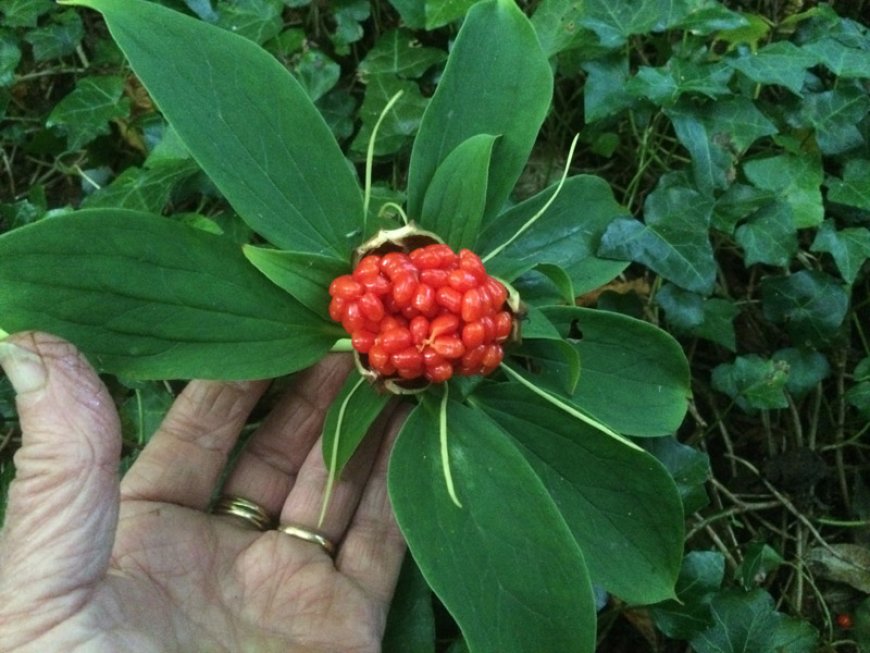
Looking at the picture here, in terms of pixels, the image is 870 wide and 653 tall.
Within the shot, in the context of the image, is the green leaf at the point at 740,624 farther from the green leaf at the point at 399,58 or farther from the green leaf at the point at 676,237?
the green leaf at the point at 399,58

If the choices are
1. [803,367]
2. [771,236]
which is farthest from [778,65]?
[803,367]

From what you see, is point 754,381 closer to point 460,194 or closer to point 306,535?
point 460,194

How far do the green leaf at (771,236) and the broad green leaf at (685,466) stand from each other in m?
0.31

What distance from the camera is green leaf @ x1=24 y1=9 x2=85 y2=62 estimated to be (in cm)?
138

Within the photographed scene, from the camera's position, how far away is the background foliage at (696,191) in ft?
4.04

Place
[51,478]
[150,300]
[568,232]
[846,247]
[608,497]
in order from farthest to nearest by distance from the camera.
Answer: [846,247], [568,232], [608,497], [150,300], [51,478]

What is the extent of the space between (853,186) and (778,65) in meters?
0.23

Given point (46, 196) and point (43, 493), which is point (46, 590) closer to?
point (43, 493)

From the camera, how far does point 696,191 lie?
125cm

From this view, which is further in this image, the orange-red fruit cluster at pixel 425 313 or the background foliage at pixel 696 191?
the background foliage at pixel 696 191

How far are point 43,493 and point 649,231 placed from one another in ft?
2.86

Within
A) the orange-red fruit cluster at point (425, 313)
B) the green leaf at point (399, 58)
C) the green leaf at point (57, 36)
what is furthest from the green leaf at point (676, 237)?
the green leaf at point (57, 36)

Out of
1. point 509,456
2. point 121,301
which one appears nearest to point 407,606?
point 509,456

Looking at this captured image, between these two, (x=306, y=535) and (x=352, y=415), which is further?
(x=306, y=535)
